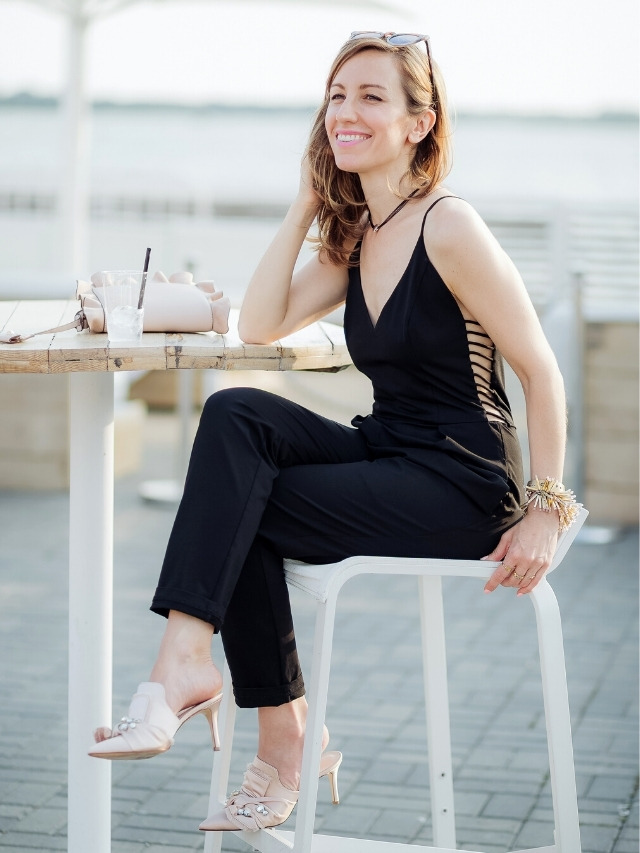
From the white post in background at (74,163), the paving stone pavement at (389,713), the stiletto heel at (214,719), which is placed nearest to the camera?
the stiletto heel at (214,719)

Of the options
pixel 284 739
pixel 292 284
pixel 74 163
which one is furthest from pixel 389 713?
pixel 74 163

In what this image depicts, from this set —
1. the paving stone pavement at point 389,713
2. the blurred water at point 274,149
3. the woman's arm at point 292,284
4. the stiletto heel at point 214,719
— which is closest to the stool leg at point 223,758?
the stiletto heel at point 214,719

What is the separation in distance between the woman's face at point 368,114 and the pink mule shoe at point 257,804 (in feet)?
3.44

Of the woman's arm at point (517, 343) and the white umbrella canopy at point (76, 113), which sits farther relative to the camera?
the white umbrella canopy at point (76, 113)

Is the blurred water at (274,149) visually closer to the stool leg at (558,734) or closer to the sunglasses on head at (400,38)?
the sunglasses on head at (400,38)

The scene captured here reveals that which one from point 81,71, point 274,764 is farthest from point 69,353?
point 81,71

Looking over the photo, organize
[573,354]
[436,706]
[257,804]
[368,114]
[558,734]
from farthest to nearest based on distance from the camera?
[573,354]
[436,706]
[368,114]
[257,804]
[558,734]

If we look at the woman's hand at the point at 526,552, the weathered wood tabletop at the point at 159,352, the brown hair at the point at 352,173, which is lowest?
the woman's hand at the point at 526,552

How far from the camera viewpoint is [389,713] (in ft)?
11.1

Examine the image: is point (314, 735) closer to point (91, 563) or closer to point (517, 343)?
point (91, 563)

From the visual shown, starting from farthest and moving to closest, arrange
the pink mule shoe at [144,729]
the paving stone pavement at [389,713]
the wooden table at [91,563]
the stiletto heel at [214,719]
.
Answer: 1. the paving stone pavement at [389,713]
2. the wooden table at [91,563]
3. the stiletto heel at [214,719]
4. the pink mule shoe at [144,729]

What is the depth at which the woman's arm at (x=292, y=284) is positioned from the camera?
2242mm

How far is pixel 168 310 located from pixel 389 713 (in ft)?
5.44

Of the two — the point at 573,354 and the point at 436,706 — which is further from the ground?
the point at 573,354
